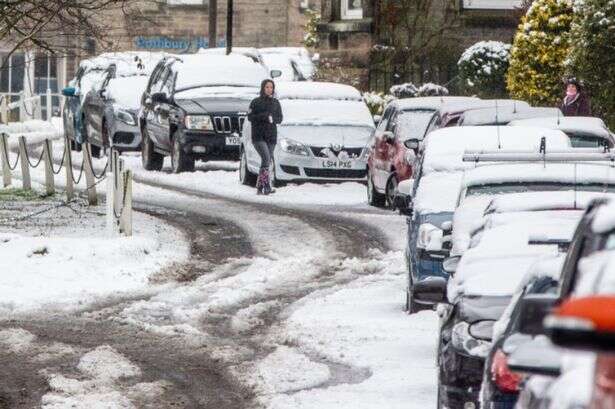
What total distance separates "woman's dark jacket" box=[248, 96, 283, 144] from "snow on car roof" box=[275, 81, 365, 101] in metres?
1.86

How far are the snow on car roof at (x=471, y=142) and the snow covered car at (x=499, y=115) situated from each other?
14.6 ft

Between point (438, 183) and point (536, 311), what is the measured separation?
35.0 feet

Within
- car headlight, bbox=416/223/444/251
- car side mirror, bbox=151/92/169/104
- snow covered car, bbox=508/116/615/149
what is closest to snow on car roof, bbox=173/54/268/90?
car side mirror, bbox=151/92/169/104

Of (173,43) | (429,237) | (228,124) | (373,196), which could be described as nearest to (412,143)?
(373,196)

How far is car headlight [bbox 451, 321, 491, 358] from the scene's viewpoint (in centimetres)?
889

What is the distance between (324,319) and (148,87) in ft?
60.7

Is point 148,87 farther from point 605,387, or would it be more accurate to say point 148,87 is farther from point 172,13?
point 172,13

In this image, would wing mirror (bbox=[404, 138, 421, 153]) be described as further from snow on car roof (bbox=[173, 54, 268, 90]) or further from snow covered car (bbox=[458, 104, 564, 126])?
snow on car roof (bbox=[173, 54, 268, 90])

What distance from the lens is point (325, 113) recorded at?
2820 centimetres

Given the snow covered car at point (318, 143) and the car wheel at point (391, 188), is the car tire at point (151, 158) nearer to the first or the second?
the snow covered car at point (318, 143)

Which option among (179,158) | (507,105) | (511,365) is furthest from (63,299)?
(179,158)

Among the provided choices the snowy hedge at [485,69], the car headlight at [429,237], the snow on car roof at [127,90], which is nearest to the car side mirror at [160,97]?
the snow on car roof at [127,90]

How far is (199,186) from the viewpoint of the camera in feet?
96.6

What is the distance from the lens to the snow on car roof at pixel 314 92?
95.4 ft
